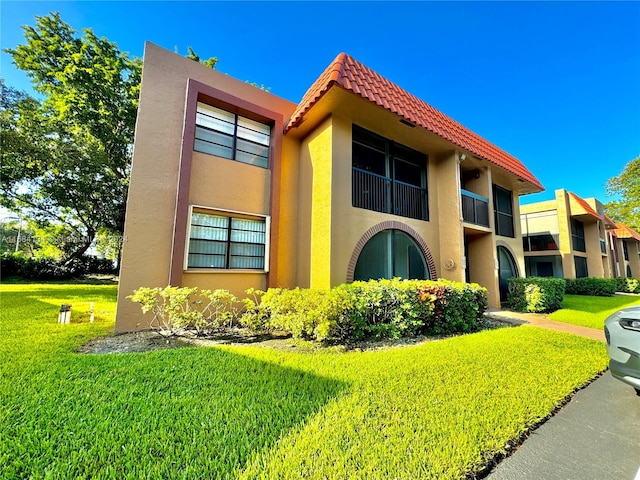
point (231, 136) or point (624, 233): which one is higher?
point (624, 233)

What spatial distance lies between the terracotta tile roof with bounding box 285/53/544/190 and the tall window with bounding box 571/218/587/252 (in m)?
13.2

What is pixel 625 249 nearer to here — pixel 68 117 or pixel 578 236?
pixel 578 236

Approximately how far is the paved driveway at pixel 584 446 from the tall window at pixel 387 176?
6.32 meters

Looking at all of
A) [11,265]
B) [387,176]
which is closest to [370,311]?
[387,176]

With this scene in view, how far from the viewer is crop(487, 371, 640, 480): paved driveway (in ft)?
7.30

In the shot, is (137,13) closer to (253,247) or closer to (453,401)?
(253,247)

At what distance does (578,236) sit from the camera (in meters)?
21.0

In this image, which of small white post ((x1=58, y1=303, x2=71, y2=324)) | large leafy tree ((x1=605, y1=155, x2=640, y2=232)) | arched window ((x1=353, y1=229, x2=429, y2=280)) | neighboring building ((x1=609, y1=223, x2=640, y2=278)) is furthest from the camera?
large leafy tree ((x1=605, y1=155, x2=640, y2=232))

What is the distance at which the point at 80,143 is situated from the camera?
15.5 m

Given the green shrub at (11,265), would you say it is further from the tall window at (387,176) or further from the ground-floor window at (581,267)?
the ground-floor window at (581,267)

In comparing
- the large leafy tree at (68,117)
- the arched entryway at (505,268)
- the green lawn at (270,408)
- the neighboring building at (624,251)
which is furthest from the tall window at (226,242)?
the neighboring building at (624,251)

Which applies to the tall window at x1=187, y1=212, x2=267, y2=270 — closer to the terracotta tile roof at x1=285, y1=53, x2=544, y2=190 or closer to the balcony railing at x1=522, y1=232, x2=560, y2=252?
the terracotta tile roof at x1=285, y1=53, x2=544, y2=190

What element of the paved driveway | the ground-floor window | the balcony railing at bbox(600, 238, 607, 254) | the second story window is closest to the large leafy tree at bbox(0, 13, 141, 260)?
the paved driveway

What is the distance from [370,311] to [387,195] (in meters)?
4.50
